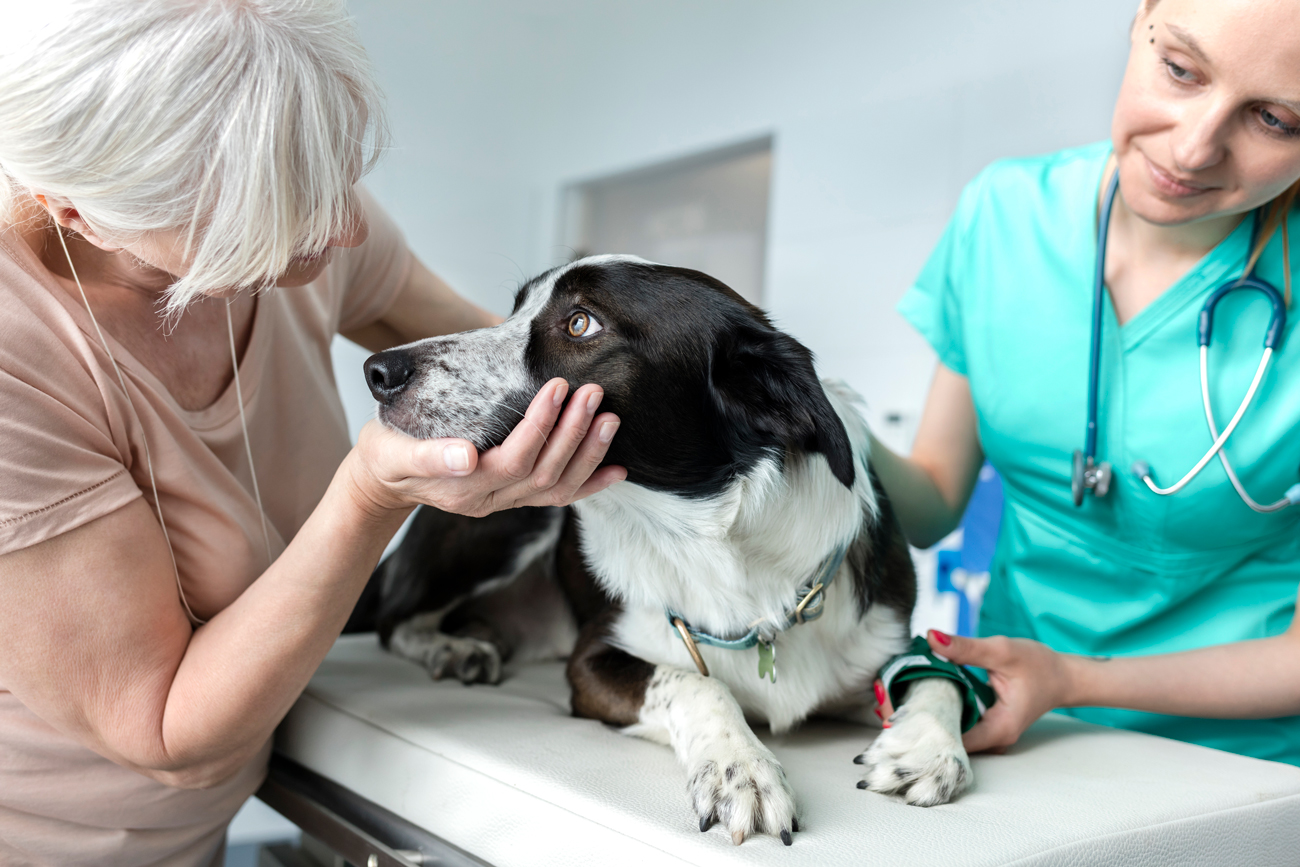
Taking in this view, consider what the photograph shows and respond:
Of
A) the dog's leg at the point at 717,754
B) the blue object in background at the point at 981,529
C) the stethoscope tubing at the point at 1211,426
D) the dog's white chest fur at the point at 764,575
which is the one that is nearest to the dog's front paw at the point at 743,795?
the dog's leg at the point at 717,754

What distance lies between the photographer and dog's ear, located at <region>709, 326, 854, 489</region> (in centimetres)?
108

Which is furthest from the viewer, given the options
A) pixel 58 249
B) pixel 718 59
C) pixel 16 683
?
pixel 718 59

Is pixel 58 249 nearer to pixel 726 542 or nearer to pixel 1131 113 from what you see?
pixel 726 542

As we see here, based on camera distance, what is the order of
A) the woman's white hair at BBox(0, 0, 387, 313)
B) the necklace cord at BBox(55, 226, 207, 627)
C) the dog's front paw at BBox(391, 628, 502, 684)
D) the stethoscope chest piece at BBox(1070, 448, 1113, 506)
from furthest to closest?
the dog's front paw at BBox(391, 628, 502, 684)
the stethoscope chest piece at BBox(1070, 448, 1113, 506)
the necklace cord at BBox(55, 226, 207, 627)
the woman's white hair at BBox(0, 0, 387, 313)

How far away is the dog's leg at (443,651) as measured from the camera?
143cm

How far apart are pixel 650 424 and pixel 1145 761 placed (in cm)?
70

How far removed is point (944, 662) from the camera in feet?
3.56

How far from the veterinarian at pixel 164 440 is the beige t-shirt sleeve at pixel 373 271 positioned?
30 centimetres

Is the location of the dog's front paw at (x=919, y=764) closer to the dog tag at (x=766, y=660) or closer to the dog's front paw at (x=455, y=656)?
the dog tag at (x=766, y=660)

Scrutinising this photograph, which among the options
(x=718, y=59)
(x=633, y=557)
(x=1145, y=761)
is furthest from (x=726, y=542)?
(x=718, y=59)

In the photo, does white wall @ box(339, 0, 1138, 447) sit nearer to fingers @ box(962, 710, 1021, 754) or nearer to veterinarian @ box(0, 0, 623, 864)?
veterinarian @ box(0, 0, 623, 864)

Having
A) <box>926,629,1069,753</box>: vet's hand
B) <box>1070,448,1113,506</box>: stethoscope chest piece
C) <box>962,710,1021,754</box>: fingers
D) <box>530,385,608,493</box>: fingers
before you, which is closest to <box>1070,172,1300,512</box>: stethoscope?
<box>1070,448,1113,506</box>: stethoscope chest piece

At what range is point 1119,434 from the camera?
1.34 metres

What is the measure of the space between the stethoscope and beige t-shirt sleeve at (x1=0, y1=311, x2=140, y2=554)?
1231mm
